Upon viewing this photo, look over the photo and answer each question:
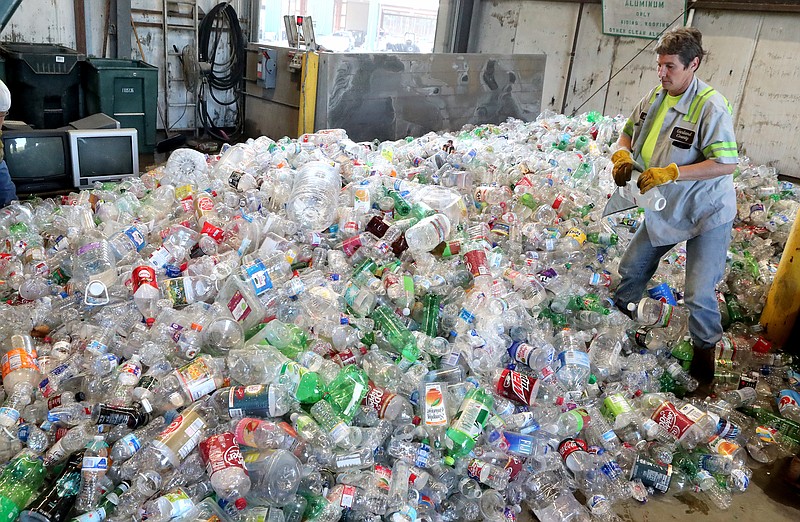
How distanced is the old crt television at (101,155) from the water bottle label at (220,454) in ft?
11.9

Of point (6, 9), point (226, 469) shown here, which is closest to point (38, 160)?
point (6, 9)

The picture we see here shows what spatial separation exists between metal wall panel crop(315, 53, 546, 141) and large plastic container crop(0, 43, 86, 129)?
→ 2582 millimetres

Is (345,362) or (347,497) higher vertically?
(345,362)

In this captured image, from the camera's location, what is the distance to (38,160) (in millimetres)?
4656

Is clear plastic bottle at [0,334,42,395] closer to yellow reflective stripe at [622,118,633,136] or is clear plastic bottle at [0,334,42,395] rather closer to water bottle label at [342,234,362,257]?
water bottle label at [342,234,362,257]

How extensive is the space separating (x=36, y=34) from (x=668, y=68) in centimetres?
656

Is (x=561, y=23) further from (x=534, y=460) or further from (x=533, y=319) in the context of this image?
(x=534, y=460)

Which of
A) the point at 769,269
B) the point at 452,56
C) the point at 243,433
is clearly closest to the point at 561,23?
the point at 452,56

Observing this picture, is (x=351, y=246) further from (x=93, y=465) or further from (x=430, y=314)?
(x=93, y=465)

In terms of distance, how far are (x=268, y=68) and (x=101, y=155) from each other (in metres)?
2.09

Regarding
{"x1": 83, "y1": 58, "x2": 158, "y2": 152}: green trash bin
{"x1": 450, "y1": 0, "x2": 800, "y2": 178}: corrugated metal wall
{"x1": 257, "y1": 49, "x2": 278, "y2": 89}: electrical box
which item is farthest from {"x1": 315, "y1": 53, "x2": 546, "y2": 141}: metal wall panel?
{"x1": 83, "y1": 58, "x2": 158, "y2": 152}: green trash bin

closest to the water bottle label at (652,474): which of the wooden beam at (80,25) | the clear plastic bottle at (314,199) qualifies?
the clear plastic bottle at (314,199)

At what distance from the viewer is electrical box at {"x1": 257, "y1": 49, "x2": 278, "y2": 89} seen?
624cm

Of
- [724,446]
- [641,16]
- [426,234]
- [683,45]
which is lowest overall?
[724,446]
